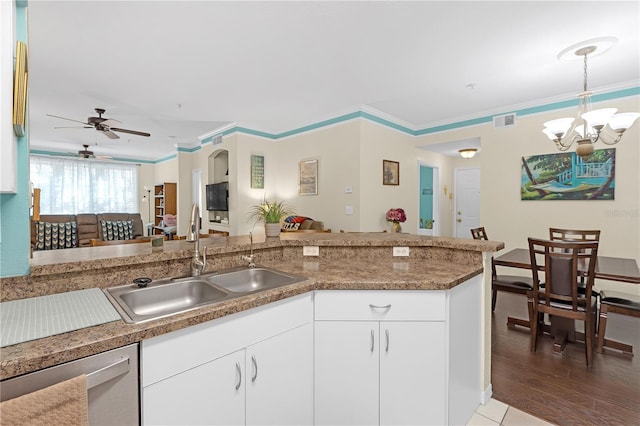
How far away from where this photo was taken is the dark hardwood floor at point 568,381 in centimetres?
178

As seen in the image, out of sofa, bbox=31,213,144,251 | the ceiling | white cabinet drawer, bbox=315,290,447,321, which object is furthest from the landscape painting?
sofa, bbox=31,213,144,251

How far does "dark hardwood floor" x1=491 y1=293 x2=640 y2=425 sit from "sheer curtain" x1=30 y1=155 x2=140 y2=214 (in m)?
9.58

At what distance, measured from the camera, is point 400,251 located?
2.06m

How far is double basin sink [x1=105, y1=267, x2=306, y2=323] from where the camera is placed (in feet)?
4.20

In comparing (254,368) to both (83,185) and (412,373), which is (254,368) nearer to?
(412,373)

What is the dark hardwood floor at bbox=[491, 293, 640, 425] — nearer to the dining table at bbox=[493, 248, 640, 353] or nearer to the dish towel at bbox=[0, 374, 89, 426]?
the dining table at bbox=[493, 248, 640, 353]

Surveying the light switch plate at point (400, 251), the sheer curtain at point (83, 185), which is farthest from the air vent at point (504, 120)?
the sheer curtain at point (83, 185)

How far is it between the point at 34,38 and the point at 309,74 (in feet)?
8.13

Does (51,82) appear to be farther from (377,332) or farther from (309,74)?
(377,332)

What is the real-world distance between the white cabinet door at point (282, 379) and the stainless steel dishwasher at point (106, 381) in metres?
0.41

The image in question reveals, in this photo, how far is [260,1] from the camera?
218cm

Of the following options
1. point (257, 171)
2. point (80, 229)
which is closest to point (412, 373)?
point (257, 171)

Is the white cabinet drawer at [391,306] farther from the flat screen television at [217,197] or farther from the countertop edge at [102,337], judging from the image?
the flat screen television at [217,197]

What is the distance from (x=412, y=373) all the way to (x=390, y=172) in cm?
385
